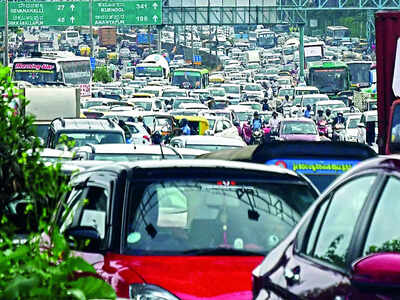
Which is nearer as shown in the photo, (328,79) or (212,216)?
(212,216)

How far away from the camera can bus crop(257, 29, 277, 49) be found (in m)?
194

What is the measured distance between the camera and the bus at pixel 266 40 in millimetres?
193500

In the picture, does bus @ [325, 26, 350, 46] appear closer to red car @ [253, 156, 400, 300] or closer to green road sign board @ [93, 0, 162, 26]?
green road sign board @ [93, 0, 162, 26]

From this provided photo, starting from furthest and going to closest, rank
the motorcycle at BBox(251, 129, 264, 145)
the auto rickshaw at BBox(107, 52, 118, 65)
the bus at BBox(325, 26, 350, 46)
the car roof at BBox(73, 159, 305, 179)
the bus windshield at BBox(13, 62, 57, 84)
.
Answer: the bus at BBox(325, 26, 350, 46), the auto rickshaw at BBox(107, 52, 118, 65), the bus windshield at BBox(13, 62, 57, 84), the motorcycle at BBox(251, 129, 264, 145), the car roof at BBox(73, 159, 305, 179)

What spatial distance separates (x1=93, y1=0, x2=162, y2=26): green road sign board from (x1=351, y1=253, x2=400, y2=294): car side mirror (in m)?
87.9

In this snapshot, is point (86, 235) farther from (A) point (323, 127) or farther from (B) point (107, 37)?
(B) point (107, 37)

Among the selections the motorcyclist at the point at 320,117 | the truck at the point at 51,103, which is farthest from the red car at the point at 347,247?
the motorcyclist at the point at 320,117

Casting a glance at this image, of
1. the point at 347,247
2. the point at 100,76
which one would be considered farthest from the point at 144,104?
the point at 347,247

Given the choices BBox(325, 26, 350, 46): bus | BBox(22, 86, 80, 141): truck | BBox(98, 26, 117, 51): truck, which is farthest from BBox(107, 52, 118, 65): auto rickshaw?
BBox(22, 86, 80, 141): truck

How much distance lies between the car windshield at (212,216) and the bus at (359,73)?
277ft

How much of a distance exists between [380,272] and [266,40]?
7520 inches

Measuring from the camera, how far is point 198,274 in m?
7.63

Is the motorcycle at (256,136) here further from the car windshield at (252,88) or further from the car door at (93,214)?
the car windshield at (252,88)

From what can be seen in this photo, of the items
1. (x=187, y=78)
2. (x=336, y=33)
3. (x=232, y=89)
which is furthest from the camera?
(x=336, y=33)
